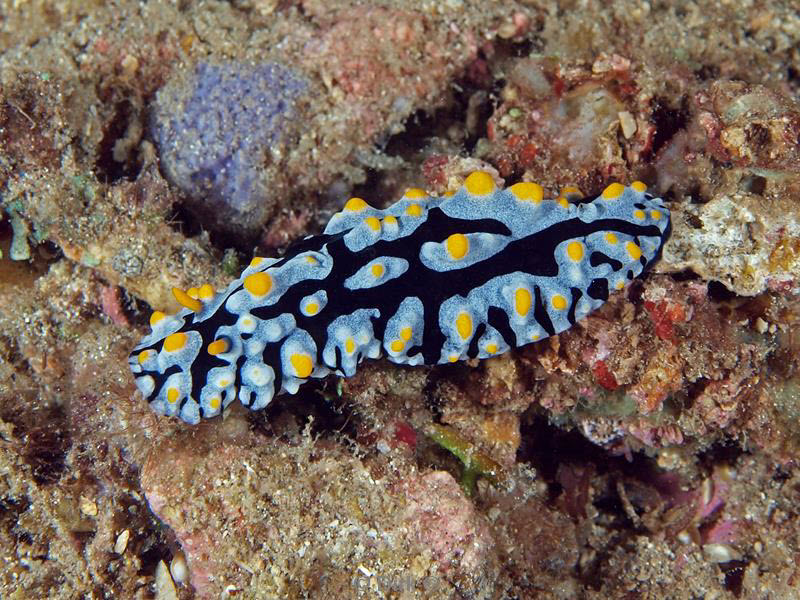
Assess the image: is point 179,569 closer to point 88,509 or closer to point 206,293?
point 88,509

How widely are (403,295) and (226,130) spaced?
7.62 feet

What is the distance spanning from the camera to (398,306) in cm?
336

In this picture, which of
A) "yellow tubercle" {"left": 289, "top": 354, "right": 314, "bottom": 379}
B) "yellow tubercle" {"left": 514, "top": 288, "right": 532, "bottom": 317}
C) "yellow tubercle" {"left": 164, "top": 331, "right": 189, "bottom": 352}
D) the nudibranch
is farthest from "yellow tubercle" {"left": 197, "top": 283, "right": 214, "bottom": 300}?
"yellow tubercle" {"left": 514, "top": 288, "right": 532, "bottom": 317}

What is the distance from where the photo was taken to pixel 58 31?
16.3ft

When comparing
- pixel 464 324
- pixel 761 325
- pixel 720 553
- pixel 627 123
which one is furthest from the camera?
pixel 720 553

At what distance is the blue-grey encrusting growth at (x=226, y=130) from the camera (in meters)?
4.64

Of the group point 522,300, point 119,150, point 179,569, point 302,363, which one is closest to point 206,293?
point 302,363

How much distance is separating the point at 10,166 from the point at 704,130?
4.86 m

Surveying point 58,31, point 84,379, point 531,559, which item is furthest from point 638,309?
point 58,31

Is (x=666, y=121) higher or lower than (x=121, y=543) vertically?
higher

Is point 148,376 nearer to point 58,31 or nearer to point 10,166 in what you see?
point 10,166

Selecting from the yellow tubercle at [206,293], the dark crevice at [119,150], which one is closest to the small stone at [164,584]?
the yellow tubercle at [206,293]

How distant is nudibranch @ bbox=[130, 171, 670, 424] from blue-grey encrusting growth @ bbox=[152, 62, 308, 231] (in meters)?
1.34

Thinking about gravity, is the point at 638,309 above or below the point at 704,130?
below
